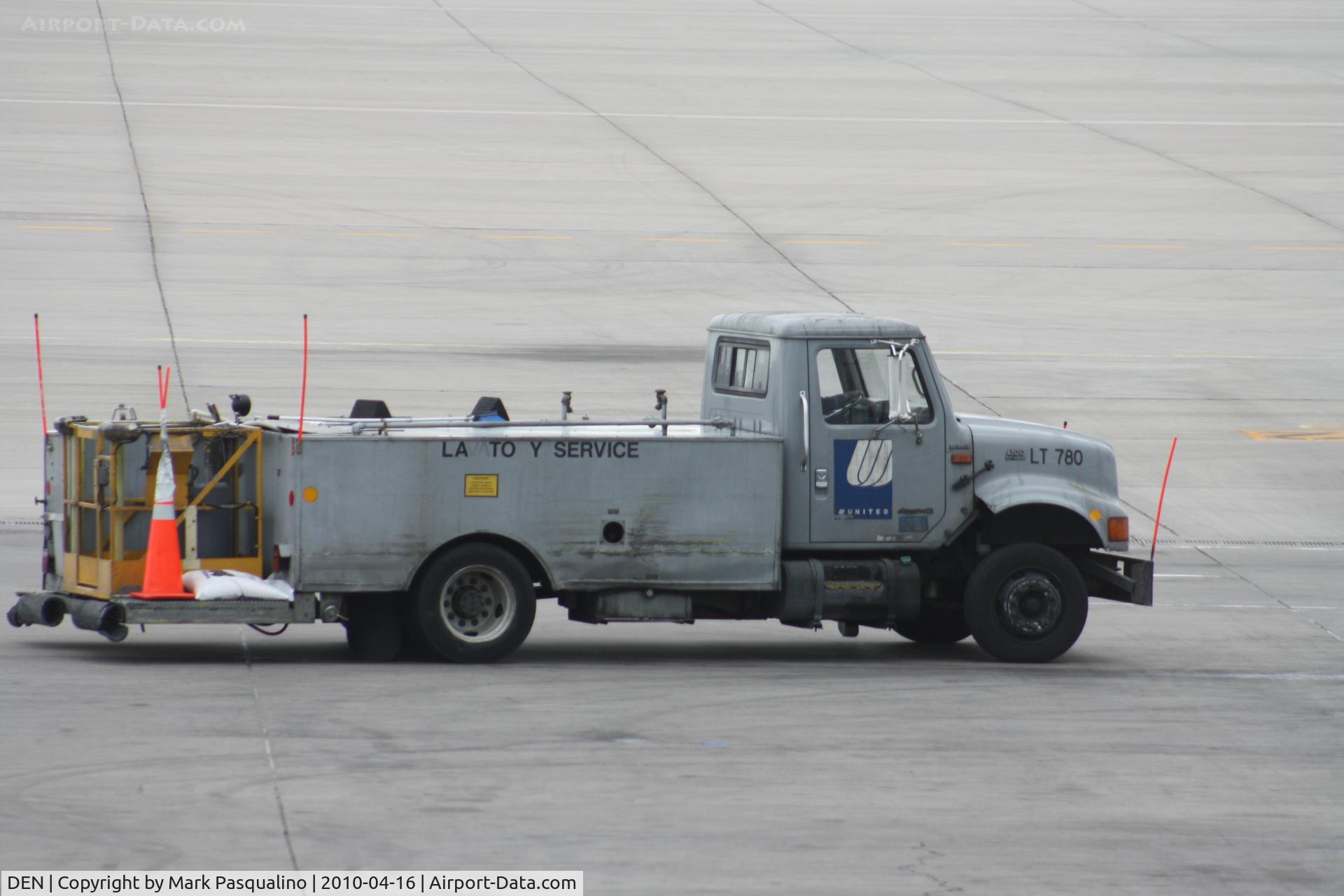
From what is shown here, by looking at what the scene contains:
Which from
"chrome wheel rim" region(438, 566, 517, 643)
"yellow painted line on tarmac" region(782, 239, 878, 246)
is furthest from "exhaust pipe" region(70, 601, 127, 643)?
"yellow painted line on tarmac" region(782, 239, 878, 246)

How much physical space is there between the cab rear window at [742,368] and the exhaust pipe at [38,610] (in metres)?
4.58

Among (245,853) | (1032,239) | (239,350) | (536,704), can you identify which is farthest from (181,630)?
(1032,239)

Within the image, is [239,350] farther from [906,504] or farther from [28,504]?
[906,504]

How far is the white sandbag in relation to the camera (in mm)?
11766

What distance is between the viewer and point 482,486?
1225cm

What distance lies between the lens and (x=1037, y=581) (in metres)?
12.9

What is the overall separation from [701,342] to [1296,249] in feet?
41.7

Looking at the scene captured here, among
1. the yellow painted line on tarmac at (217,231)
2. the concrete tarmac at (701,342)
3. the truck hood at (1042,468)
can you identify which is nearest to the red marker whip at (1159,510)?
the concrete tarmac at (701,342)

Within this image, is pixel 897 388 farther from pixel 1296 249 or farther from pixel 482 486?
pixel 1296 249

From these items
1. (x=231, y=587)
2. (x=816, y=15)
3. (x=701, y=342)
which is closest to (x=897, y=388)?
(x=231, y=587)

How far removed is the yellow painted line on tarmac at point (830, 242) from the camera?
33.2 meters

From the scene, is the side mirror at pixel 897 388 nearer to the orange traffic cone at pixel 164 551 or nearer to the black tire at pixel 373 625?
the black tire at pixel 373 625

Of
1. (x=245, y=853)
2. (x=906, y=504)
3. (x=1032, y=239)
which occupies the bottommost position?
(x=245, y=853)

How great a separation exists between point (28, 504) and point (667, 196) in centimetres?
1845
